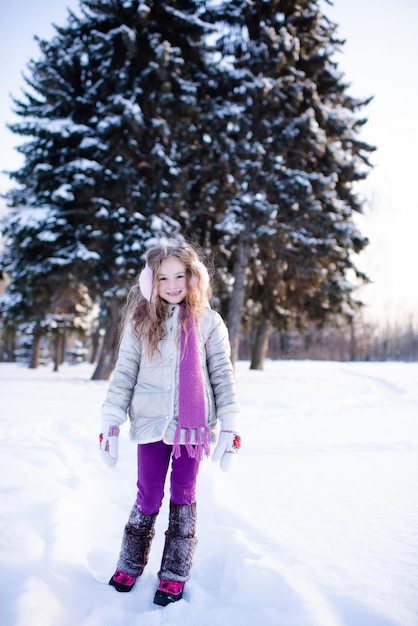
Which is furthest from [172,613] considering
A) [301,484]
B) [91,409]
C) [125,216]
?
[125,216]

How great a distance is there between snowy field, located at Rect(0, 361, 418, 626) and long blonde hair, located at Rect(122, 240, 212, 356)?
1203 millimetres

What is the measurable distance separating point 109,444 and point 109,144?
9.16 m

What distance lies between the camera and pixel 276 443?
4488 millimetres

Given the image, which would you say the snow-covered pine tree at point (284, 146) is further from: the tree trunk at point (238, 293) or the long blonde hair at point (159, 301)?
the long blonde hair at point (159, 301)

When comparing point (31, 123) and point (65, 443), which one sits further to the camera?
point (31, 123)

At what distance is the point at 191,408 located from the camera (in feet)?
6.55

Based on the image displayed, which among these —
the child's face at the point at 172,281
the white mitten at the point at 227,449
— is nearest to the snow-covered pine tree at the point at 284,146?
the child's face at the point at 172,281

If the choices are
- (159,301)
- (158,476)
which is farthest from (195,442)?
(159,301)

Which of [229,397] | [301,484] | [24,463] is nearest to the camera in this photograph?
[229,397]

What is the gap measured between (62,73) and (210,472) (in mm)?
11152

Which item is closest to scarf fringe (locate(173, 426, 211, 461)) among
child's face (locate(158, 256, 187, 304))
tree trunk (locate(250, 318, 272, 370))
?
child's face (locate(158, 256, 187, 304))

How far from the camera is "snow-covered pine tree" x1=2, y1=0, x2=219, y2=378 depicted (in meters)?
9.41

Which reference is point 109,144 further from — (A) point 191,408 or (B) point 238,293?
(A) point 191,408

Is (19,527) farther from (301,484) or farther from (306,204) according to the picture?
(306,204)
